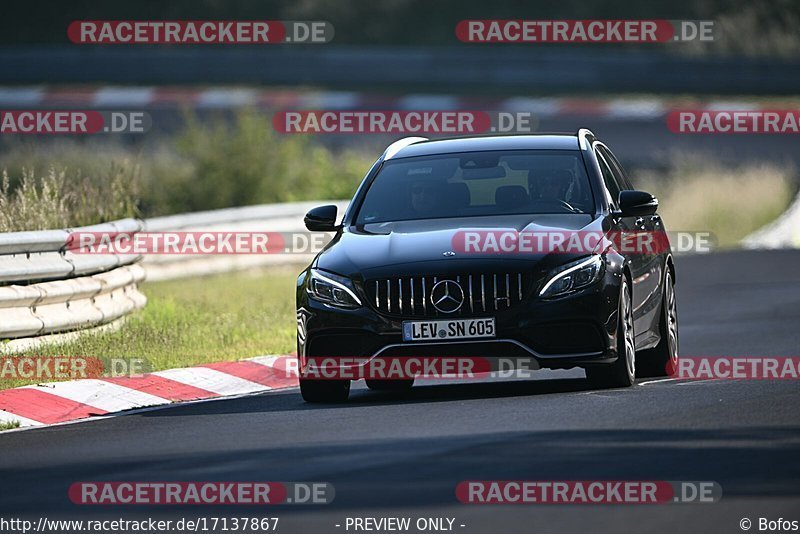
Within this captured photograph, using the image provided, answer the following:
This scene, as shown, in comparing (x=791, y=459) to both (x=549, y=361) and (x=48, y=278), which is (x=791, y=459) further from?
(x=48, y=278)

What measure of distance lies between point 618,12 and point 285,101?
17.9 metres

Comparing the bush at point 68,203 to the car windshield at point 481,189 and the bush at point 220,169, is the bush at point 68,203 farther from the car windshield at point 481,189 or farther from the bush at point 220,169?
the bush at point 220,169

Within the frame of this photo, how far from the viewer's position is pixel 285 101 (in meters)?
39.3

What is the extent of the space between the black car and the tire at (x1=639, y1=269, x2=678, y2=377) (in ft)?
1.51

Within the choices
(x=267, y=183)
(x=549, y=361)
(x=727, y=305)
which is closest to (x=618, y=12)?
(x=267, y=183)

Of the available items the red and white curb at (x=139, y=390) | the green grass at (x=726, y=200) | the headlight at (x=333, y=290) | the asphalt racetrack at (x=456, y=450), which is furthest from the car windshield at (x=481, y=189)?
the green grass at (x=726, y=200)

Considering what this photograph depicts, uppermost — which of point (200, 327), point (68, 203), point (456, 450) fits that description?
point (68, 203)

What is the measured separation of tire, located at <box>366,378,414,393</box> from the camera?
13.6 m

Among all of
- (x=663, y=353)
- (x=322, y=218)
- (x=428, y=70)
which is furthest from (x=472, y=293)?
(x=428, y=70)

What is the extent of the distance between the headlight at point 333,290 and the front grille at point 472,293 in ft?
1.12

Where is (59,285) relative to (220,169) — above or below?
below

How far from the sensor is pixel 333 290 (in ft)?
40.2

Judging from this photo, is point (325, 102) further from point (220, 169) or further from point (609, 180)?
point (609, 180)

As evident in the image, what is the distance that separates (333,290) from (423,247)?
64 centimetres
